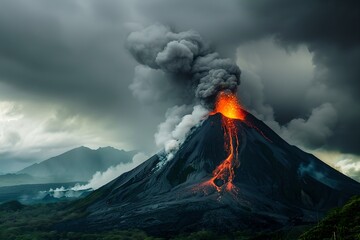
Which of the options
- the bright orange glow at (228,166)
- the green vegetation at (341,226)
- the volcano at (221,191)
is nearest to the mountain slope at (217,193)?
the volcano at (221,191)

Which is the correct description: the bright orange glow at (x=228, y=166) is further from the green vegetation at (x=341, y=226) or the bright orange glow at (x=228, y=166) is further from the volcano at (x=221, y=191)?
the green vegetation at (x=341, y=226)

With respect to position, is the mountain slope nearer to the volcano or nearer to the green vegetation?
the volcano

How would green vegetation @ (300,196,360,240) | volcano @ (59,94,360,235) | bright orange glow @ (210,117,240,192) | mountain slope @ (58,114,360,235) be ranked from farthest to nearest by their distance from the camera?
bright orange glow @ (210,117,240,192), volcano @ (59,94,360,235), mountain slope @ (58,114,360,235), green vegetation @ (300,196,360,240)

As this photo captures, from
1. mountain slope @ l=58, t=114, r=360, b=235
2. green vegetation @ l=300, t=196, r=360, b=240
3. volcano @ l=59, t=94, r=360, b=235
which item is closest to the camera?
green vegetation @ l=300, t=196, r=360, b=240

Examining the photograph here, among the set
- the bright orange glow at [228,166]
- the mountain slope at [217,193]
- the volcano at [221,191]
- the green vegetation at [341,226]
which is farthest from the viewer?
the bright orange glow at [228,166]

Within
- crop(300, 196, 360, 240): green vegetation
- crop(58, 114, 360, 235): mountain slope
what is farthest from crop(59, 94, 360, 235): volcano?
crop(300, 196, 360, 240): green vegetation

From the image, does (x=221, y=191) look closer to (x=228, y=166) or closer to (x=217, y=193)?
(x=217, y=193)

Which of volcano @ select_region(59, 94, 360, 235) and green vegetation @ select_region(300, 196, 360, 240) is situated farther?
volcano @ select_region(59, 94, 360, 235)

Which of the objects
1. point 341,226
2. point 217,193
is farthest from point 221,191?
point 341,226
